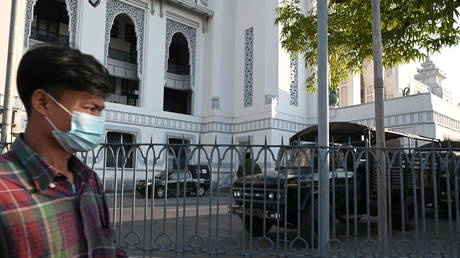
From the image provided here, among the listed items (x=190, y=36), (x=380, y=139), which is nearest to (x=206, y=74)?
(x=190, y=36)

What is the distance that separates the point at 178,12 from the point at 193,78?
3907 mm

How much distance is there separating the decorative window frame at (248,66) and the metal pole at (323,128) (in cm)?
1822

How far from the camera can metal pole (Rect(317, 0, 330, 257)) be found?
4945 mm

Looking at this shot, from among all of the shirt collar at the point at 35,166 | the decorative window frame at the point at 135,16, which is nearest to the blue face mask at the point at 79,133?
the shirt collar at the point at 35,166

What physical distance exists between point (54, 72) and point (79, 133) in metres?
A: 0.25

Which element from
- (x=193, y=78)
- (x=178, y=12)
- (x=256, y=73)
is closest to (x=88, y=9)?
(x=178, y=12)

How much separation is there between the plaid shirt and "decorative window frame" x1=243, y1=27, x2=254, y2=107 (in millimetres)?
22067

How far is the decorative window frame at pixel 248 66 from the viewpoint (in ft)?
77.2

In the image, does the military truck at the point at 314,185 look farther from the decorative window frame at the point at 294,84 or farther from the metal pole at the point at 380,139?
the decorative window frame at the point at 294,84

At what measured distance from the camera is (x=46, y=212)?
1299mm

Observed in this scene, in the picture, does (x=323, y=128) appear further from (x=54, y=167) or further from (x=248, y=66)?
(x=248, y=66)

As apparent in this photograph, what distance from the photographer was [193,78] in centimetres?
2423

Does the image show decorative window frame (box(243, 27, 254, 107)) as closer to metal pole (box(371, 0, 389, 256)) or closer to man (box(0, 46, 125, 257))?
metal pole (box(371, 0, 389, 256))

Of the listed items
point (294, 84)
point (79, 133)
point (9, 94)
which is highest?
point (294, 84)
